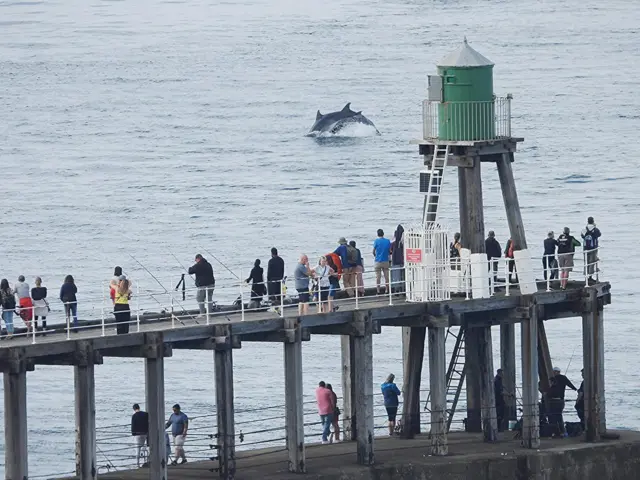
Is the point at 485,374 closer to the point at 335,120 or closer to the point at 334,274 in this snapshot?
the point at 334,274

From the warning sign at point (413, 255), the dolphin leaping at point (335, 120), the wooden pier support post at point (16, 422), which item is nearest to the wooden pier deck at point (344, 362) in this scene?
the wooden pier support post at point (16, 422)

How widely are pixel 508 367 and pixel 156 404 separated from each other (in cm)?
971

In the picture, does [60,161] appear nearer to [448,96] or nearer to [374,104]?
[374,104]

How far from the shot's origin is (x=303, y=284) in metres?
45.8

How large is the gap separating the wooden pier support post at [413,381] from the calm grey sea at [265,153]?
991 centimetres

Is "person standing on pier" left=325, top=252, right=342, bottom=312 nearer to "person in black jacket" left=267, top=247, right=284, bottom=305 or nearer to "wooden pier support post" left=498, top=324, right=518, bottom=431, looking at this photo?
"person in black jacket" left=267, top=247, right=284, bottom=305

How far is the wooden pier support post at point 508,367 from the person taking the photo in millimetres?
48812

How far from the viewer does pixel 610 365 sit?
70875mm

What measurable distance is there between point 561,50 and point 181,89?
3107 centimetres

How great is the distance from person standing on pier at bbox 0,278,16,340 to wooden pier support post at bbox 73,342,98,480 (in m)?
1.92

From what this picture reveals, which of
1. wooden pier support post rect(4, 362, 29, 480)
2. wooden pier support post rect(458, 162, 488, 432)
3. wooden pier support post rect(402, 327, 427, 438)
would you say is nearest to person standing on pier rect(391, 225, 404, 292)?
wooden pier support post rect(402, 327, 427, 438)

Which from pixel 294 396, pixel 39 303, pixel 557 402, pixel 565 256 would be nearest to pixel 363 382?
pixel 294 396

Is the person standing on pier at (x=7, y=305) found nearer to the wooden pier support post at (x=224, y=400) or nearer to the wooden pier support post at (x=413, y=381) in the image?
the wooden pier support post at (x=224, y=400)

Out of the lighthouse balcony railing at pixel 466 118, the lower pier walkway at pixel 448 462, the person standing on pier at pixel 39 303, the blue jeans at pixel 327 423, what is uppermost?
the lighthouse balcony railing at pixel 466 118
